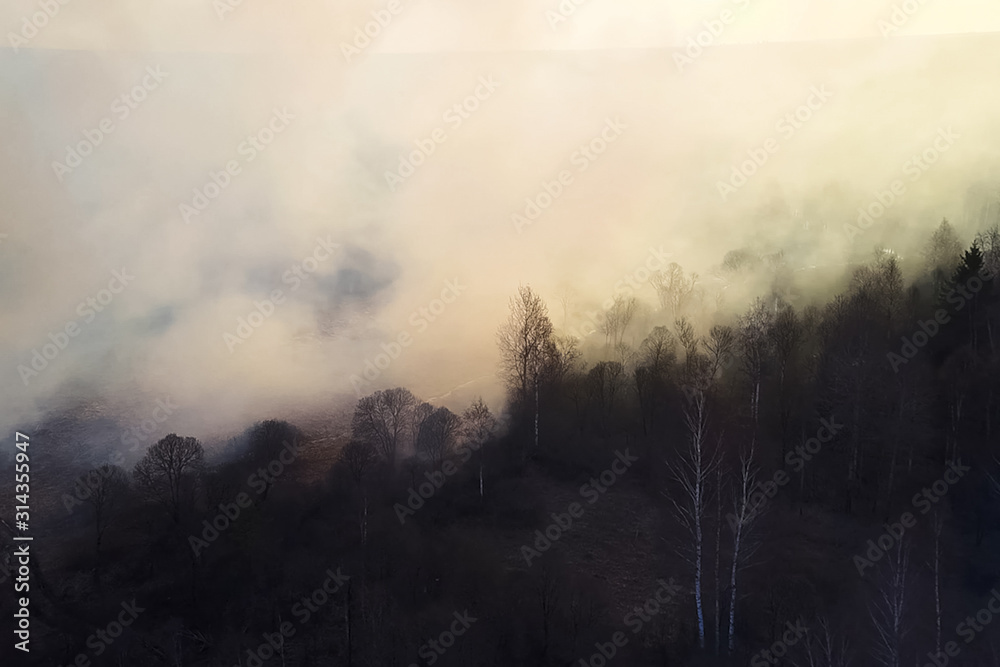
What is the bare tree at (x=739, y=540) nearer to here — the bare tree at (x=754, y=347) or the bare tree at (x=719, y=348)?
the bare tree at (x=754, y=347)

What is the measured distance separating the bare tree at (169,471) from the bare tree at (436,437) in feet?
37.2

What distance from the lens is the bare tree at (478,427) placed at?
98.6ft

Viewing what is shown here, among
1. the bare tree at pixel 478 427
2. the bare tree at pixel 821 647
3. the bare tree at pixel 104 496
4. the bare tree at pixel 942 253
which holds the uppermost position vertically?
the bare tree at pixel 942 253

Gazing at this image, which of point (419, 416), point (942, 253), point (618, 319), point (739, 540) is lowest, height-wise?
point (739, 540)

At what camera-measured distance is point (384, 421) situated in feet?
97.9

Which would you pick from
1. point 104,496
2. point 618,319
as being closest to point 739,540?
point 618,319

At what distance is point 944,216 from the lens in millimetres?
47719

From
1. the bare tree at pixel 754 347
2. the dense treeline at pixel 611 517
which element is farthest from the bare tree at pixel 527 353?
the bare tree at pixel 754 347

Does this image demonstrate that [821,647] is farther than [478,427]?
No

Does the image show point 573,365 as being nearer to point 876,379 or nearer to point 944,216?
point 876,379

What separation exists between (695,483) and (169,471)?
2425 cm

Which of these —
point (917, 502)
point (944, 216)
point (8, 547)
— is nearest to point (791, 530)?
point (917, 502)

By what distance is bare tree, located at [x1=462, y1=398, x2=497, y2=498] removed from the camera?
30047 mm

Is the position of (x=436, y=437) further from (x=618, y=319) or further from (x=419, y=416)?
(x=618, y=319)
